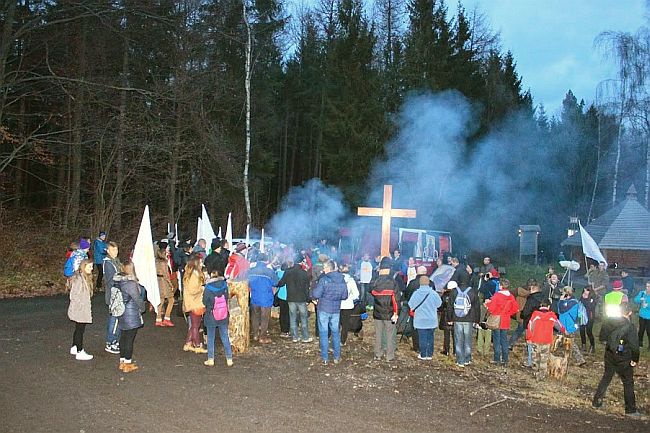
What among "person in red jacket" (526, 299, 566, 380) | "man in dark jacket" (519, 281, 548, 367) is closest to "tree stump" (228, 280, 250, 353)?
"person in red jacket" (526, 299, 566, 380)

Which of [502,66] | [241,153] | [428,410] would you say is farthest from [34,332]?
[502,66]

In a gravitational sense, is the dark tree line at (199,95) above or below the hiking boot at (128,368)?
above

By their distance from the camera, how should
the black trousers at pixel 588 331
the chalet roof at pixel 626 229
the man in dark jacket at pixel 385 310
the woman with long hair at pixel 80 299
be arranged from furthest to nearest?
the chalet roof at pixel 626 229, the black trousers at pixel 588 331, the man in dark jacket at pixel 385 310, the woman with long hair at pixel 80 299

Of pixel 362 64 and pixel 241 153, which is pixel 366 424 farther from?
pixel 362 64

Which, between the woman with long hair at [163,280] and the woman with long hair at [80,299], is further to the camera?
the woman with long hair at [163,280]

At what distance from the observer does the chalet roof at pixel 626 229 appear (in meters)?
25.4

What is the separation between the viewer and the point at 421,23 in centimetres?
3453

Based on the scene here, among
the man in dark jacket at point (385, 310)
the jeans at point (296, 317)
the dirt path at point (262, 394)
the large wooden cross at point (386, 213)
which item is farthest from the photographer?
the large wooden cross at point (386, 213)

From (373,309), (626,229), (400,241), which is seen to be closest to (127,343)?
(373,309)

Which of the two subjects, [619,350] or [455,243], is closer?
[619,350]

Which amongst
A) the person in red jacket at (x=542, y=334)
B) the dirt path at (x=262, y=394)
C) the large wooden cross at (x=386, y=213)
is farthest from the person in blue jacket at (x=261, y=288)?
the large wooden cross at (x=386, y=213)

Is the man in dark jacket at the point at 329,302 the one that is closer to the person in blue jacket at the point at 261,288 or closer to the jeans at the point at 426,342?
the person in blue jacket at the point at 261,288

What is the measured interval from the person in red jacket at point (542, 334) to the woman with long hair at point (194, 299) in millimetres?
5315

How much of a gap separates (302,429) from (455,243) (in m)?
29.0
